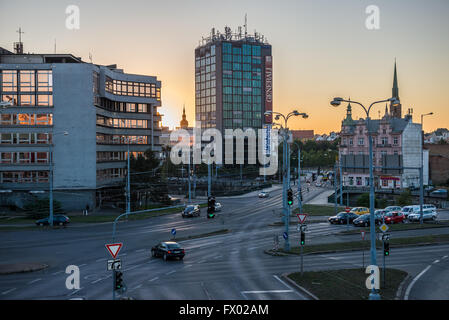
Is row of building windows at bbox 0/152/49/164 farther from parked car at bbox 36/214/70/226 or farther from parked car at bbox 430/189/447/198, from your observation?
parked car at bbox 430/189/447/198

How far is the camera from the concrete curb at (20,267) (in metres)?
26.5

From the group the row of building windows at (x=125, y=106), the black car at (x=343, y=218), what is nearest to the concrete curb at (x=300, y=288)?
the black car at (x=343, y=218)

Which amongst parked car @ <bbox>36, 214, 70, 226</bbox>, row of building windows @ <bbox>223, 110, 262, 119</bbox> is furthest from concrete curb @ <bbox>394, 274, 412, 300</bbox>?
row of building windows @ <bbox>223, 110, 262, 119</bbox>

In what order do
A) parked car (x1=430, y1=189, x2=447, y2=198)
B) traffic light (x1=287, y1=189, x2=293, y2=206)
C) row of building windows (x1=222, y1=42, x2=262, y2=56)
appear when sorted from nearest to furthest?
traffic light (x1=287, y1=189, x2=293, y2=206) < parked car (x1=430, y1=189, x2=447, y2=198) < row of building windows (x1=222, y1=42, x2=262, y2=56)

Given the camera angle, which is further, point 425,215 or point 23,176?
point 23,176

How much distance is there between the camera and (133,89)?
254 feet

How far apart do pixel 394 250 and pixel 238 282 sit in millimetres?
15124

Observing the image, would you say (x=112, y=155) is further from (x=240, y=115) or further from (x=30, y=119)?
(x=240, y=115)

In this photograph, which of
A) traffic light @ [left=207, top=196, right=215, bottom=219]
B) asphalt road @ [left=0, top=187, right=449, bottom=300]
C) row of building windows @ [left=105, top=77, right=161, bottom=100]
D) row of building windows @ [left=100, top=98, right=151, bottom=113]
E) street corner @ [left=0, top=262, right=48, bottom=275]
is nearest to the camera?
asphalt road @ [left=0, top=187, right=449, bottom=300]

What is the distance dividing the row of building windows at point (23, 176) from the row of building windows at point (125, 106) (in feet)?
A: 54.0

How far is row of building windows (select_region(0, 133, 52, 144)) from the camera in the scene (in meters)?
61.1

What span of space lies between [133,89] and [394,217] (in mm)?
51173

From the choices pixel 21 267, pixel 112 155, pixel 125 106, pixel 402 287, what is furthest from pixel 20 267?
pixel 125 106

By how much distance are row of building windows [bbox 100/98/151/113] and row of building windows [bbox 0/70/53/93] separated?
37.5ft
